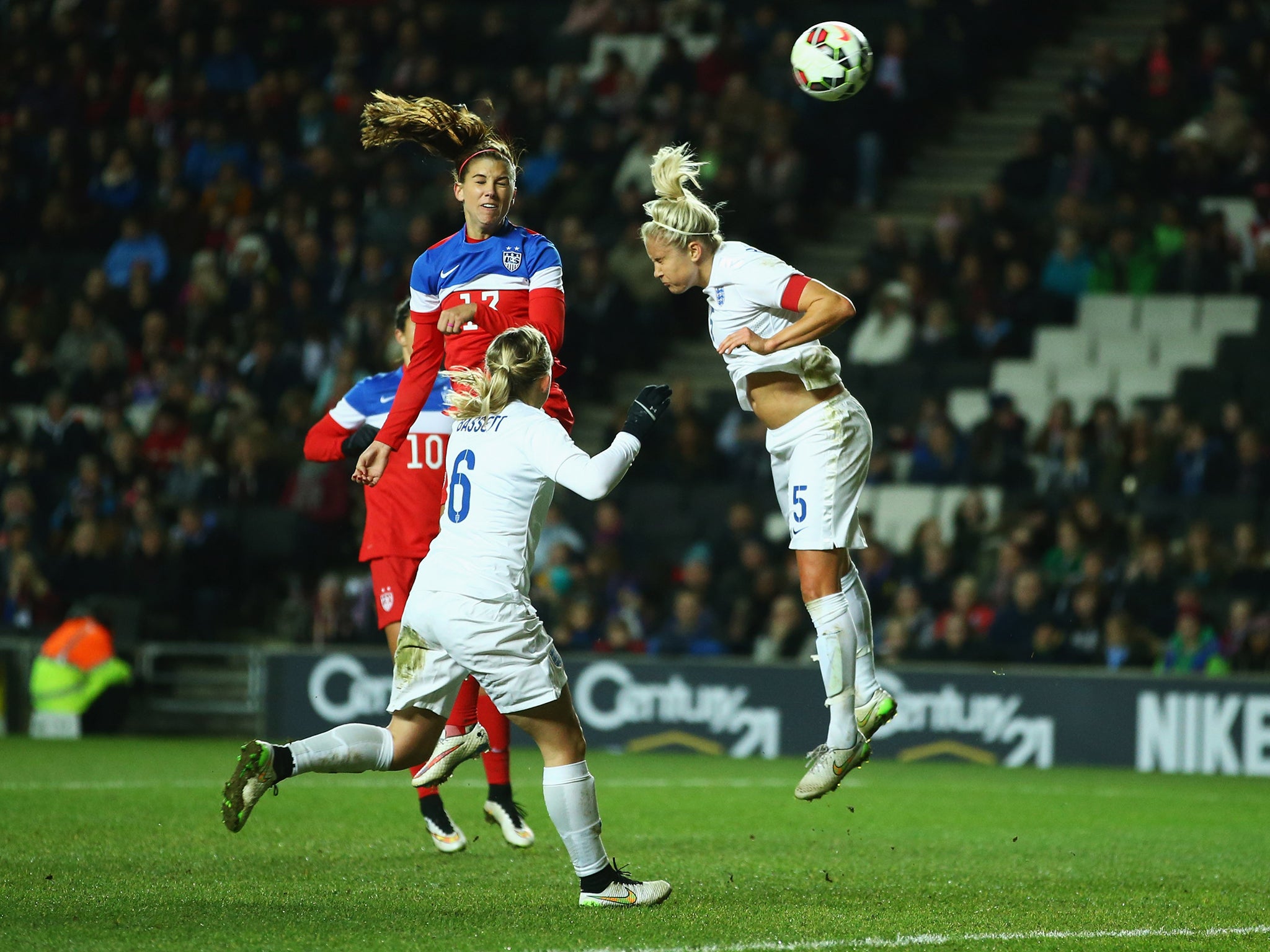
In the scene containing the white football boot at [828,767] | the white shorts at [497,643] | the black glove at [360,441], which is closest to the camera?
the white shorts at [497,643]

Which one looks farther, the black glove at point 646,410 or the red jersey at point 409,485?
the red jersey at point 409,485

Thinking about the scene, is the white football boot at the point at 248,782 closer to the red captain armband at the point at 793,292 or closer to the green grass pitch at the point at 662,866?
the green grass pitch at the point at 662,866

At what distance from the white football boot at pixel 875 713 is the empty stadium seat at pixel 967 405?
30.5 feet

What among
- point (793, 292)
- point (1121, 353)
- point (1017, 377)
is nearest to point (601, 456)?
point (793, 292)

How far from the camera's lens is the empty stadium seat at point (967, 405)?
16.3 m

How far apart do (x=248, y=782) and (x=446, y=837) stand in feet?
5.57

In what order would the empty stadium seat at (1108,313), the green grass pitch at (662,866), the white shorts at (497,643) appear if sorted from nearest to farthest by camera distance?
the green grass pitch at (662,866) → the white shorts at (497,643) → the empty stadium seat at (1108,313)

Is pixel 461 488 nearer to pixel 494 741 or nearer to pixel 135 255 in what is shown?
pixel 494 741

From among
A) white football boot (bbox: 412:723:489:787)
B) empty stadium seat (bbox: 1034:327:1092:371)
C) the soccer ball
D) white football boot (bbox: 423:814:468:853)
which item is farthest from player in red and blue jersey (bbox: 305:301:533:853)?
empty stadium seat (bbox: 1034:327:1092:371)

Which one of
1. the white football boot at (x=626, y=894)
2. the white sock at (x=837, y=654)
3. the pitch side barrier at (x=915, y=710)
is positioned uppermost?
the white sock at (x=837, y=654)

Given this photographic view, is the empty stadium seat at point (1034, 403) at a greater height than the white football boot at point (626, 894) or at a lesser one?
greater

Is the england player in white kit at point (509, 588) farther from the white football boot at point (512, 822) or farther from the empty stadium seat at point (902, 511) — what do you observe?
the empty stadium seat at point (902, 511)

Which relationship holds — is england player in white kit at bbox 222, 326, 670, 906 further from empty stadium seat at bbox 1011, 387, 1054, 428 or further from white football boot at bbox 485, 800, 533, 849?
empty stadium seat at bbox 1011, 387, 1054, 428

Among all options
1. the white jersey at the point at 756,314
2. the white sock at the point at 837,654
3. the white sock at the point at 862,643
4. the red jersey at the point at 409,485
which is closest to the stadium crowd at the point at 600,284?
the red jersey at the point at 409,485
